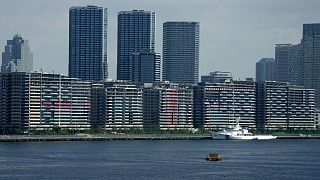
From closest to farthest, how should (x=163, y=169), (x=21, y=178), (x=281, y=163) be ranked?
(x=21, y=178), (x=163, y=169), (x=281, y=163)

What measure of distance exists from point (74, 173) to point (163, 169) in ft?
38.6

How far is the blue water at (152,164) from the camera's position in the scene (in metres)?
119

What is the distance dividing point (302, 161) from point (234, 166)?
15059mm

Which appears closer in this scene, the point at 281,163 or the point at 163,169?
the point at 163,169

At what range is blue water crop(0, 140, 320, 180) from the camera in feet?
389

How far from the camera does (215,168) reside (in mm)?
129375

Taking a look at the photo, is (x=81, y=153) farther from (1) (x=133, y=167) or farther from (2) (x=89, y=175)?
(2) (x=89, y=175)

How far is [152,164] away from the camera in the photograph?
136 meters

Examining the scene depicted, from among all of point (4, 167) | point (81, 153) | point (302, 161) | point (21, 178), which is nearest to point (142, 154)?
point (81, 153)

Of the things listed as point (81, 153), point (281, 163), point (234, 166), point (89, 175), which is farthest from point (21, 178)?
point (81, 153)

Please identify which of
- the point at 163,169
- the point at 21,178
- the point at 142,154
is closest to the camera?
the point at 21,178

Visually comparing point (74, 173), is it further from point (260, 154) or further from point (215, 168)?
point (260, 154)

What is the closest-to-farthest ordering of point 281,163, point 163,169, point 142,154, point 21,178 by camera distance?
point 21,178 → point 163,169 → point 281,163 → point 142,154

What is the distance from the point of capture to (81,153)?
163 metres
